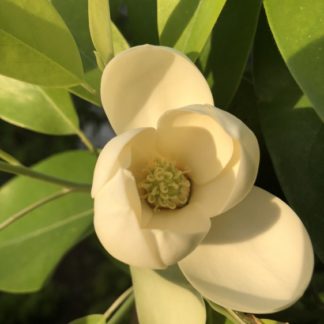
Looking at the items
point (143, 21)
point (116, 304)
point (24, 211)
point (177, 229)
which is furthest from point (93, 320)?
point (143, 21)

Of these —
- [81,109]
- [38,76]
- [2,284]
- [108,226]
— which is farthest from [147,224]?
[81,109]

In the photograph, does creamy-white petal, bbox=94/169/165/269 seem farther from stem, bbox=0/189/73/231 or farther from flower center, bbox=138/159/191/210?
stem, bbox=0/189/73/231

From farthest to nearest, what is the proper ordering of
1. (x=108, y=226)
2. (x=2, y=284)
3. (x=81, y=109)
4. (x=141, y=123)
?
(x=81, y=109) → (x=2, y=284) → (x=141, y=123) → (x=108, y=226)

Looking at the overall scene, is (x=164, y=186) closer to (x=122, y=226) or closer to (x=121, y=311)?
(x=122, y=226)

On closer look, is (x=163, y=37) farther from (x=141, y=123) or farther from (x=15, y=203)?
(x=15, y=203)

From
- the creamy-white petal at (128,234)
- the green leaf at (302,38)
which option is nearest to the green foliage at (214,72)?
the green leaf at (302,38)

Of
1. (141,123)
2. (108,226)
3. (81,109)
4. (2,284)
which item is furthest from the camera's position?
(81,109)

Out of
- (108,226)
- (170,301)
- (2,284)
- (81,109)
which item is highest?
(108,226)
